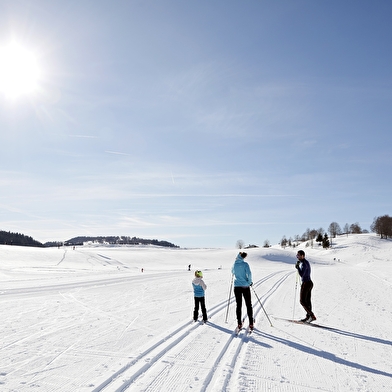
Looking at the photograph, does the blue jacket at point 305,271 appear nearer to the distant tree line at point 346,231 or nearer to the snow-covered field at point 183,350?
the snow-covered field at point 183,350

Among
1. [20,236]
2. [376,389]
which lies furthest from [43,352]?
[20,236]

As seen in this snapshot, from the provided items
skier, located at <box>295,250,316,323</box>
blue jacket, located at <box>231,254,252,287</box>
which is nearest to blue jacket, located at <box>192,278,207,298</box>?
blue jacket, located at <box>231,254,252,287</box>

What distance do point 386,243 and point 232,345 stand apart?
141830mm

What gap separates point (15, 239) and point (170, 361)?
16593 centimetres

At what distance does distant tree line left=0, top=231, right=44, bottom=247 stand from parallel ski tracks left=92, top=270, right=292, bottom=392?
156168mm

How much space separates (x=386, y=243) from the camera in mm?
124000

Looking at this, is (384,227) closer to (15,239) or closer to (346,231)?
(346,231)

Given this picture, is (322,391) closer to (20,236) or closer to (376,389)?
(376,389)

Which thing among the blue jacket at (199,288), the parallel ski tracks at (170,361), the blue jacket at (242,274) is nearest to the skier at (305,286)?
the blue jacket at (242,274)

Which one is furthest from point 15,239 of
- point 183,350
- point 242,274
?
point 183,350

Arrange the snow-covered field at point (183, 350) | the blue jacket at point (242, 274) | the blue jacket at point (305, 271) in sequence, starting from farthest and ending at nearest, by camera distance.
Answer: the blue jacket at point (305, 271) < the blue jacket at point (242, 274) < the snow-covered field at point (183, 350)

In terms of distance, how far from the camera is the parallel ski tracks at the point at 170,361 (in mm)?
4469

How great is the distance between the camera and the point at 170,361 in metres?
5.44

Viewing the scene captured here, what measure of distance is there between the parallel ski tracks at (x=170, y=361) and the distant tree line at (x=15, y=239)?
156 m
